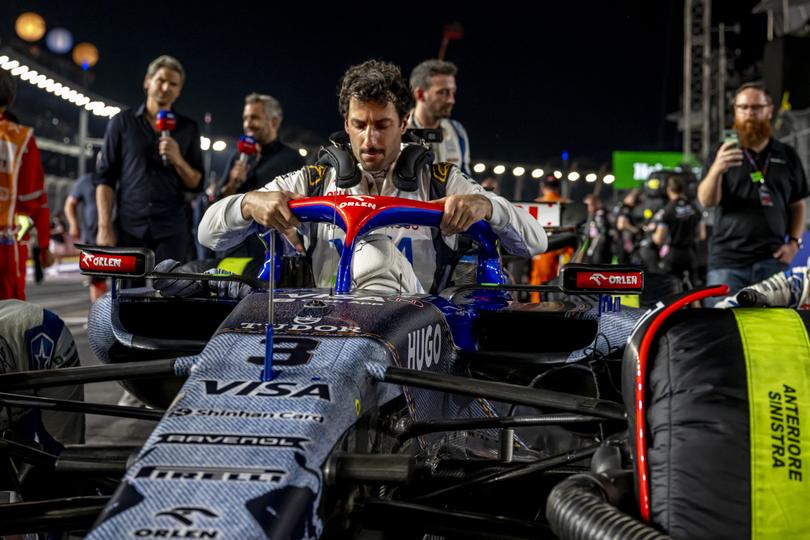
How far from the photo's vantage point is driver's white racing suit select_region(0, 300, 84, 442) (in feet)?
8.38

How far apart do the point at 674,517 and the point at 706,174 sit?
4130 millimetres

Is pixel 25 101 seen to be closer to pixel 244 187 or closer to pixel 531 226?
pixel 244 187

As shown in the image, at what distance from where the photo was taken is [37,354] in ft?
8.73

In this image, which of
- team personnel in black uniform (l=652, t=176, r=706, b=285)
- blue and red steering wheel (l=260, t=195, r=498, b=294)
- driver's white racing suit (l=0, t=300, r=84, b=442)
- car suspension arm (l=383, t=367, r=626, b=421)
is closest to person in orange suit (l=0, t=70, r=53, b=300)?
driver's white racing suit (l=0, t=300, r=84, b=442)

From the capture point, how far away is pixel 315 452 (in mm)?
1618

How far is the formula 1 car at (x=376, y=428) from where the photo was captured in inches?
60.5

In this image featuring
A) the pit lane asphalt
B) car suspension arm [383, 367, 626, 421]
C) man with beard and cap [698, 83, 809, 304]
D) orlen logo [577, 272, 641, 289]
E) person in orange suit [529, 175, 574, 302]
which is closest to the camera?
car suspension arm [383, 367, 626, 421]

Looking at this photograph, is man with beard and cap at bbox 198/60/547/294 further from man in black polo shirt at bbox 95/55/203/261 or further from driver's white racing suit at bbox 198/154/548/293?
man in black polo shirt at bbox 95/55/203/261

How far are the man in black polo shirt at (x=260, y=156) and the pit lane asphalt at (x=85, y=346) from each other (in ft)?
4.38

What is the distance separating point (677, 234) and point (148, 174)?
20.2 ft

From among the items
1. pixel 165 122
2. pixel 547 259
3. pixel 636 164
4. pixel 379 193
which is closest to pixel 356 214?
pixel 379 193

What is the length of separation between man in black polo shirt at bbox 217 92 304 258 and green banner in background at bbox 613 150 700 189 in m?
33.0

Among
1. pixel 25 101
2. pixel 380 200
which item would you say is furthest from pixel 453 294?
pixel 25 101

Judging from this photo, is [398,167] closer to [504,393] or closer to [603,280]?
[603,280]
